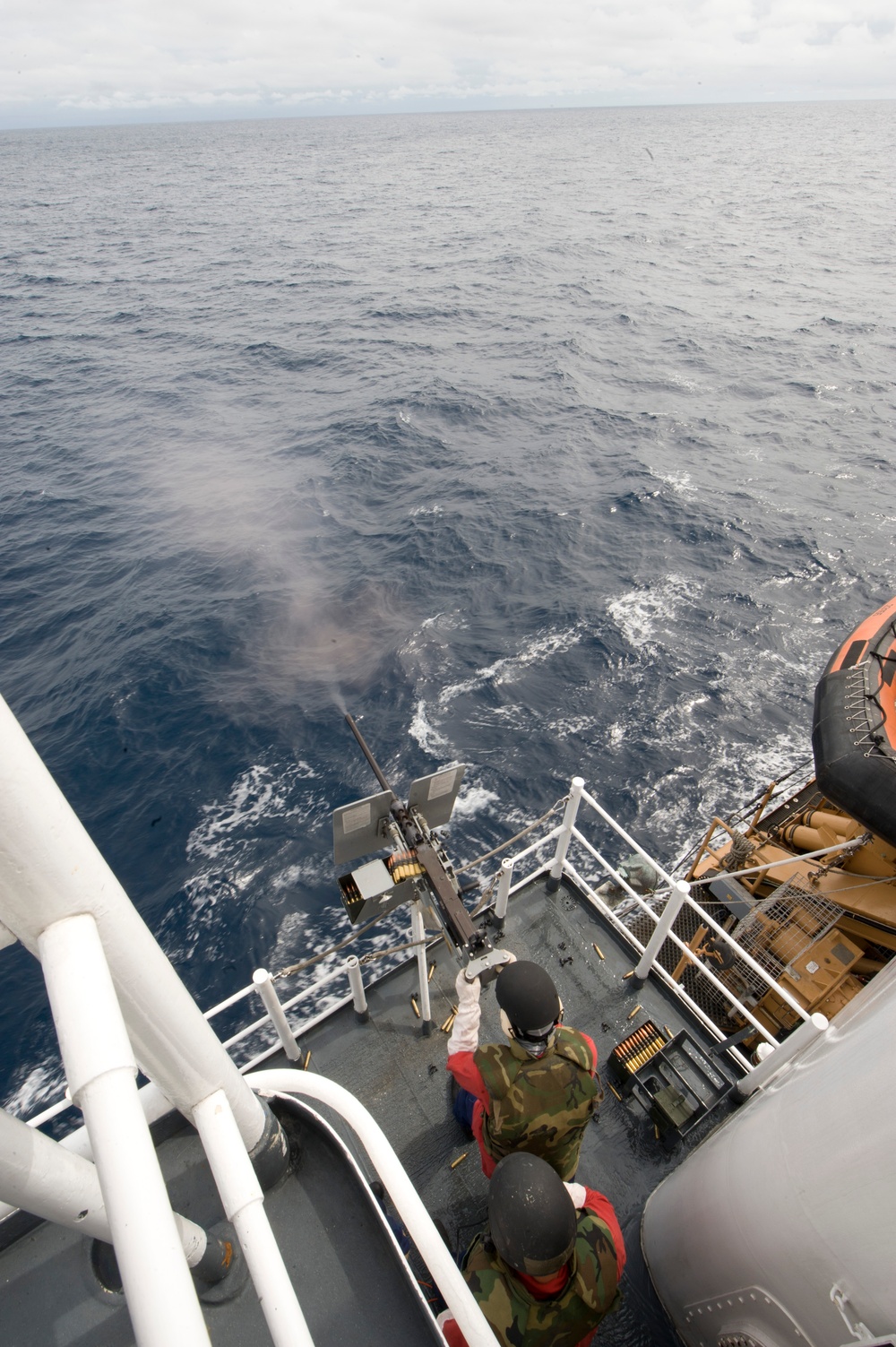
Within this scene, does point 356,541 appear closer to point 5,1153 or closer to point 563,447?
point 563,447

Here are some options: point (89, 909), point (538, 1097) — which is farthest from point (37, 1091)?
point (89, 909)

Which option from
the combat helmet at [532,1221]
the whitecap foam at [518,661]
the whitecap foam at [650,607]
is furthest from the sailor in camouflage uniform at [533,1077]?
the whitecap foam at [650,607]

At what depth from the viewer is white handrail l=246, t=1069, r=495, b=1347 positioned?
9.87ft

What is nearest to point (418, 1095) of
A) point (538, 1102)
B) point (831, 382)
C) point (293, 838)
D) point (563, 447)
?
point (538, 1102)

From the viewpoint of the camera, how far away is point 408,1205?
325 centimetres

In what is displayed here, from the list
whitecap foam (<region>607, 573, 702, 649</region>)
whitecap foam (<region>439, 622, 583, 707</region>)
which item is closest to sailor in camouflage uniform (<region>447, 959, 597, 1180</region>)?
whitecap foam (<region>439, 622, 583, 707</region>)

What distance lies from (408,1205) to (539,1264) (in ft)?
3.31

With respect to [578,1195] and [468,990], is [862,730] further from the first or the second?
[578,1195]

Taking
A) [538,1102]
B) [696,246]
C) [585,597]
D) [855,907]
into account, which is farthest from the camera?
[696,246]

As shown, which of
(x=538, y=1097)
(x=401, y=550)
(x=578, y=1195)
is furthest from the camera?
(x=401, y=550)

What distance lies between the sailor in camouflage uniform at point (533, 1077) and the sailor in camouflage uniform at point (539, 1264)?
1.67 feet

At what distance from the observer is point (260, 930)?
12688mm

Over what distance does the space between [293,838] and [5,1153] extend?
1227 cm

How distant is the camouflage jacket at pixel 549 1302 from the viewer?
4.00 meters
